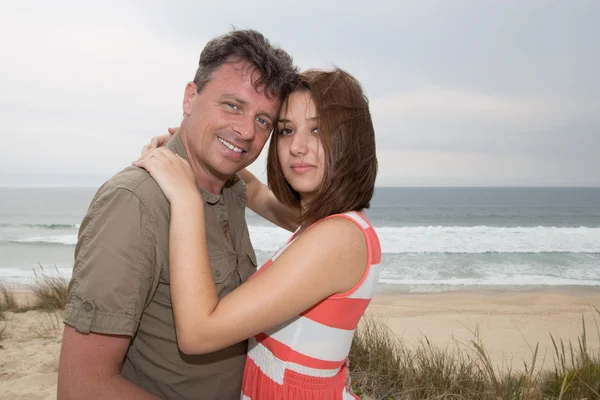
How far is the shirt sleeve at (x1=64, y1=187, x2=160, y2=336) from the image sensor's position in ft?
4.99

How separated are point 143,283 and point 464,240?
24680 mm

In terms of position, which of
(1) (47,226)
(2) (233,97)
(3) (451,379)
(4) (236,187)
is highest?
(2) (233,97)

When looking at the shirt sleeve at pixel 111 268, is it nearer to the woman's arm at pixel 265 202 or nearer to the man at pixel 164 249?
the man at pixel 164 249

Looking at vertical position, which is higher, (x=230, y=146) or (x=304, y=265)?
(x=230, y=146)

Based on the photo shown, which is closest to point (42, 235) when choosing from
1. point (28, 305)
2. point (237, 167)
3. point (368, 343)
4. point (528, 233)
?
point (28, 305)

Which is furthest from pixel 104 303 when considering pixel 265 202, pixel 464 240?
pixel 464 240

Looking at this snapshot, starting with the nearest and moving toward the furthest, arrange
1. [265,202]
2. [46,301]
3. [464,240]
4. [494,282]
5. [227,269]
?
[227,269]
[265,202]
[46,301]
[494,282]
[464,240]

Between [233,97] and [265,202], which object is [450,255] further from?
[233,97]

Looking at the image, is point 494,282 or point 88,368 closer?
point 88,368

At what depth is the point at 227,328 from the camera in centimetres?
167

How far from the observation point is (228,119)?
2.29 m

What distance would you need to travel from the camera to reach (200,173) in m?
2.42

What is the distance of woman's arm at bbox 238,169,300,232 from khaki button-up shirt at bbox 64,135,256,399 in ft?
3.94

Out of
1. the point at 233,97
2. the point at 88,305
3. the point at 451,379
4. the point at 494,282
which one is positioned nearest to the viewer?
the point at 88,305
